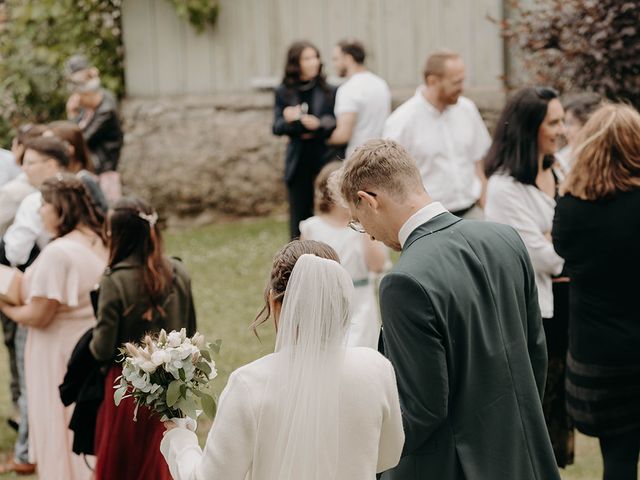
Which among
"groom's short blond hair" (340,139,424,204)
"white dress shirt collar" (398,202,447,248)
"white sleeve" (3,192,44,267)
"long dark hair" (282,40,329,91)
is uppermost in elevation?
"groom's short blond hair" (340,139,424,204)

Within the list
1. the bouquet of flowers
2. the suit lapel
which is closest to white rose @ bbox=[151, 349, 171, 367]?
the bouquet of flowers

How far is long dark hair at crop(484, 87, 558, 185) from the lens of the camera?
18.9 feet

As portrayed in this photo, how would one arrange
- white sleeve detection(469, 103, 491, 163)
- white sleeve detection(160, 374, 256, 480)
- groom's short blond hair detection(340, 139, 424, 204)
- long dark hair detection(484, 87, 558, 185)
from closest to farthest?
white sleeve detection(160, 374, 256, 480) < groom's short blond hair detection(340, 139, 424, 204) < long dark hair detection(484, 87, 558, 185) < white sleeve detection(469, 103, 491, 163)

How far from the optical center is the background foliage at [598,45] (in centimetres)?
850

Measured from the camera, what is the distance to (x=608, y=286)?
505 cm

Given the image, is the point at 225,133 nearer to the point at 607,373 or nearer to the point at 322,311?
the point at 607,373

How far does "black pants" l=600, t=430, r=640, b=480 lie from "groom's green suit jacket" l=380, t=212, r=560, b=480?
1.70 m

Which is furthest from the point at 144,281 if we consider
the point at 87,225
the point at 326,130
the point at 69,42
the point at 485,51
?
the point at 69,42

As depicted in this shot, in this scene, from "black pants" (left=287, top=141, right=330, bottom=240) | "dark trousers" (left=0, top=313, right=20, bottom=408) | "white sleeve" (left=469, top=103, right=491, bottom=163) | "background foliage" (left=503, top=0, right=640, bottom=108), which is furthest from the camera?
"black pants" (left=287, top=141, right=330, bottom=240)

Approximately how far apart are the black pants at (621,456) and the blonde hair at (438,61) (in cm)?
316

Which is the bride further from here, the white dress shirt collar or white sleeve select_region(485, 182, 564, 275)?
white sleeve select_region(485, 182, 564, 275)

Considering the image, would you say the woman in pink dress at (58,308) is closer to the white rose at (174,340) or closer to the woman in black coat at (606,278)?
the white rose at (174,340)

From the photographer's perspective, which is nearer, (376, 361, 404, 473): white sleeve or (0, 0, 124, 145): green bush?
(376, 361, 404, 473): white sleeve

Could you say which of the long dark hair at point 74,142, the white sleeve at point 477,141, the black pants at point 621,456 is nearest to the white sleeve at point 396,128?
the white sleeve at point 477,141
